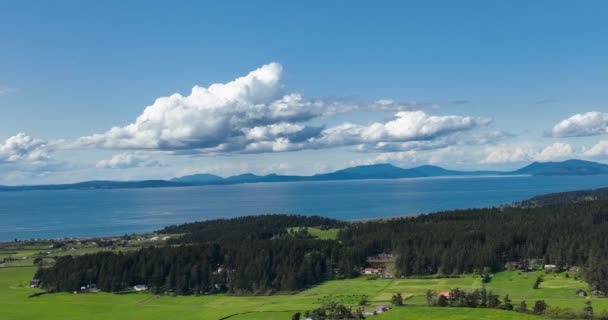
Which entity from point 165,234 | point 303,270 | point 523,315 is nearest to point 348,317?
point 523,315

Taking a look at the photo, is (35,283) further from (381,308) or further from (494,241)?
(494,241)

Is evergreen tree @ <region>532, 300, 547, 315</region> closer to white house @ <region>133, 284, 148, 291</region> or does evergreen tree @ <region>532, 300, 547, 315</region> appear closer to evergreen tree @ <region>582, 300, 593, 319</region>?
evergreen tree @ <region>582, 300, 593, 319</region>

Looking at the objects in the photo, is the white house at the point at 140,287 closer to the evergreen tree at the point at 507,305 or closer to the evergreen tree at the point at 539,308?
the evergreen tree at the point at 507,305

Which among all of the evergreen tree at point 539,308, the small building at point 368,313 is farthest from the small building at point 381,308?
the evergreen tree at point 539,308

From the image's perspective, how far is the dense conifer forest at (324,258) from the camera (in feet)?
347

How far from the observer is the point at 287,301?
297 ft

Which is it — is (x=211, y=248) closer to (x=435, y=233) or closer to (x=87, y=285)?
(x=87, y=285)

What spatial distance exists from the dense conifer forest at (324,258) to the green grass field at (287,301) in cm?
486

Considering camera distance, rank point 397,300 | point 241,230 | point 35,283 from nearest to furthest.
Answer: point 397,300 < point 35,283 < point 241,230

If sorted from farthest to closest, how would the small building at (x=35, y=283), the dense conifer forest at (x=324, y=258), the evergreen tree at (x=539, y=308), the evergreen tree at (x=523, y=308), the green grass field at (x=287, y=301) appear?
the small building at (x=35, y=283) → the dense conifer forest at (x=324, y=258) → the green grass field at (x=287, y=301) → the evergreen tree at (x=523, y=308) → the evergreen tree at (x=539, y=308)

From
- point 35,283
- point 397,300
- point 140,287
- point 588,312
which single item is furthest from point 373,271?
point 35,283

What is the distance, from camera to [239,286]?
103 m

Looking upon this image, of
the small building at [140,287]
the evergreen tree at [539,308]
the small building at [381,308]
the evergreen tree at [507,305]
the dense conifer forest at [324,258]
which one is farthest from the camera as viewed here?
the small building at [140,287]

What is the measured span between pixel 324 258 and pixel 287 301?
28970 millimetres
